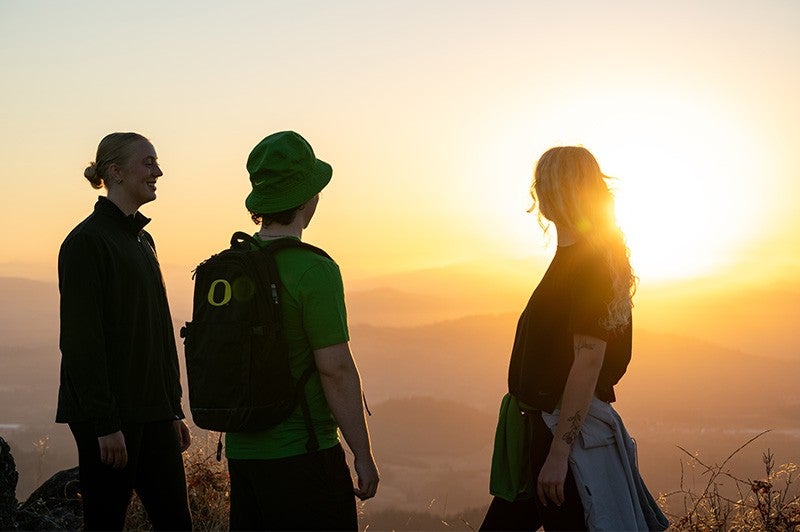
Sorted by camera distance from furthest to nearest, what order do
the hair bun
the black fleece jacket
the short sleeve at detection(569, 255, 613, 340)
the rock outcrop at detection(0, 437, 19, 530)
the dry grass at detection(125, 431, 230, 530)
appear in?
the dry grass at detection(125, 431, 230, 530), the rock outcrop at detection(0, 437, 19, 530), the hair bun, the black fleece jacket, the short sleeve at detection(569, 255, 613, 340)

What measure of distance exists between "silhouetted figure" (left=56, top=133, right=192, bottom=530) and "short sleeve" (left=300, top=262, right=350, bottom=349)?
4.28 feet

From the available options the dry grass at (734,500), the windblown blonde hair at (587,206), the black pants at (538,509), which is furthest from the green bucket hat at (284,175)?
the dry grass at (734,500)

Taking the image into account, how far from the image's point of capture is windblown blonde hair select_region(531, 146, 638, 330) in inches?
139

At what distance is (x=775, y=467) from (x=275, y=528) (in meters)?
3.49

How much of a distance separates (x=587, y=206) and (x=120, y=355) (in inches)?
88.8

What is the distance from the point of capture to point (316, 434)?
3186 mm

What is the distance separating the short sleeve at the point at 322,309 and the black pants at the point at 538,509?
996mm

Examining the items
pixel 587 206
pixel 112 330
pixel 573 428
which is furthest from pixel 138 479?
pixel 587 206

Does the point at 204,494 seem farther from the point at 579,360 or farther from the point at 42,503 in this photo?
the point at 579,360

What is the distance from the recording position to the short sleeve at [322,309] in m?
3.14

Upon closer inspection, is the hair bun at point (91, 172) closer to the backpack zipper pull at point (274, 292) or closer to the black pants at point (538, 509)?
the backpack zipper pull at point (274, 292)

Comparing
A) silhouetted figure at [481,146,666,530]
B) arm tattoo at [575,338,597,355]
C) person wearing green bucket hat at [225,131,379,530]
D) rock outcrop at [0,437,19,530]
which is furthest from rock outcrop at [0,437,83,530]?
arm tattoo at [575,338,597,355]

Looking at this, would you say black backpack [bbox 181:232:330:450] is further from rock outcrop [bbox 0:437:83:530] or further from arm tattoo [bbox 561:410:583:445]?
rock outcrop [bbox 0:437:83:530]

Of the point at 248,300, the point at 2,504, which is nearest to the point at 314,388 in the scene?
the point at 248,300
